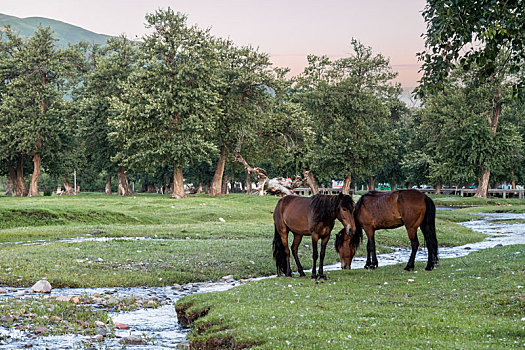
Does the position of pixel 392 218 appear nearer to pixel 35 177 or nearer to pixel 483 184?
pixel 35 177

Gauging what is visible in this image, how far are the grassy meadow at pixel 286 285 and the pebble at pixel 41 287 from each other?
3.02 ft

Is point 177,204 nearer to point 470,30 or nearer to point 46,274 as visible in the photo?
point 46,274

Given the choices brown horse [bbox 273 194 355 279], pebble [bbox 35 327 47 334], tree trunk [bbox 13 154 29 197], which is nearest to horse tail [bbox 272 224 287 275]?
brown horse [bbox 273 194 355 279]

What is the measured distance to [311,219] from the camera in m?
16.1

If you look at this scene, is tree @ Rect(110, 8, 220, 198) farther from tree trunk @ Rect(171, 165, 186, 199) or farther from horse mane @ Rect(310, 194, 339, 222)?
horse mane @ Rect(310, 194, 339, 222)

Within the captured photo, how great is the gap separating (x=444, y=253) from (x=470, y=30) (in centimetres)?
1371

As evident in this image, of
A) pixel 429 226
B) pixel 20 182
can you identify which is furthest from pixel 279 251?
pixel 20 182

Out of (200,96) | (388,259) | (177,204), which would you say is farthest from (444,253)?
(200,96)

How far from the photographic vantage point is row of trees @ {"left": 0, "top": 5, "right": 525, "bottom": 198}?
5800 centimetres

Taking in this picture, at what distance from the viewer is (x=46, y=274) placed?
17.6 m

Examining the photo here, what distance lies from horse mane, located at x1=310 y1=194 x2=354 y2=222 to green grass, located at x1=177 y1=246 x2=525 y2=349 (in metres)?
1.91

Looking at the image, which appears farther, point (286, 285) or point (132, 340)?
point (286, 285)

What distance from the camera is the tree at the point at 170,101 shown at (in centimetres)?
5647

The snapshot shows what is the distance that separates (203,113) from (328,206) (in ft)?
144
